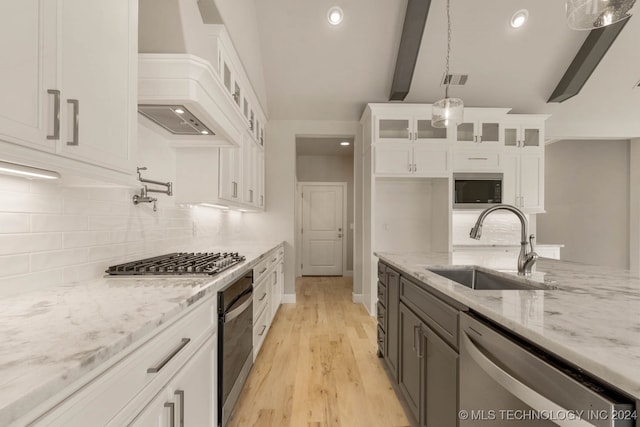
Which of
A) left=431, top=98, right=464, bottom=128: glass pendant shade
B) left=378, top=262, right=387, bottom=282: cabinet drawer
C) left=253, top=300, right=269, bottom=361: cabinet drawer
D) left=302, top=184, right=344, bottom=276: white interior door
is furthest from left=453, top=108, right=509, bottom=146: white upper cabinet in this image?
left=253, top=300, right=269, bottom=361: cabinet drawer

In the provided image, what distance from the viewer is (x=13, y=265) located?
1151mm

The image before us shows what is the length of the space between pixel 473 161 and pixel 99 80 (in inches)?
162

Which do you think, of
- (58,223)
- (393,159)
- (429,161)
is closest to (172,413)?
(58,223)

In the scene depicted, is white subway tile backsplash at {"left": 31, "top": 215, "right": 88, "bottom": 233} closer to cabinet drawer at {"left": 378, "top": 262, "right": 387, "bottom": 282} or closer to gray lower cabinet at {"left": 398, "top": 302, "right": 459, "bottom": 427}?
gray lower cabinet at {"left": 398, "top": 302, "right": 459, "bottom": 427}

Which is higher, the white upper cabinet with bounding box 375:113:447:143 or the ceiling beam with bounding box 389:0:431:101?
the ceiling beam with bounding box 389:0:431:101

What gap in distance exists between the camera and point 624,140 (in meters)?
5.13

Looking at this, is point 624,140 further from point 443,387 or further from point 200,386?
point 200,386

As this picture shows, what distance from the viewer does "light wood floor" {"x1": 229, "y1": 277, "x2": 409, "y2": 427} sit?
1912 mm

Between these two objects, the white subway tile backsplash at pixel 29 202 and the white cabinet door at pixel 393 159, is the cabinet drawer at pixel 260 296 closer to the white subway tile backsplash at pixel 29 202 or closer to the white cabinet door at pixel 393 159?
the white subway tile backsplash at pixel 29 202

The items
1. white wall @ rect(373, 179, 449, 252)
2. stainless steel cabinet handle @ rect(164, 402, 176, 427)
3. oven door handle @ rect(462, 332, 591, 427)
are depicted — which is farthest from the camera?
white wall @ rect(373, 179, 449, 252)

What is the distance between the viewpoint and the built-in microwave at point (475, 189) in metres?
4.07

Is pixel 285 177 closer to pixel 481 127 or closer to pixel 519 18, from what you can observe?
pixel 481 127

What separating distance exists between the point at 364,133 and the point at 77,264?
3784 millimetres

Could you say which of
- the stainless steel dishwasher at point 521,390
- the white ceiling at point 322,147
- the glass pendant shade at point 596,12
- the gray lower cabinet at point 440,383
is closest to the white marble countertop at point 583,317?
the stainless steel dishwasher at point 521,390
